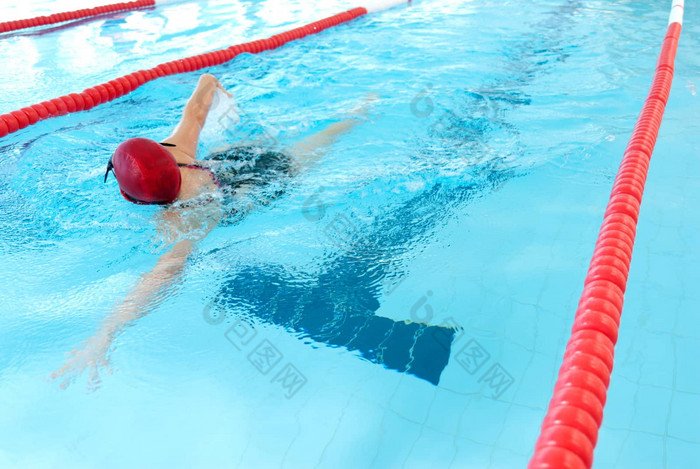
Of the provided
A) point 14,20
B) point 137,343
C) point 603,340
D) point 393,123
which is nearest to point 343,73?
point 393,123

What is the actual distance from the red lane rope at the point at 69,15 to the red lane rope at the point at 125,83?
3491mm

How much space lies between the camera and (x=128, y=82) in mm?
4941

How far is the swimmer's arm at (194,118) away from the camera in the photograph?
3.02 meters

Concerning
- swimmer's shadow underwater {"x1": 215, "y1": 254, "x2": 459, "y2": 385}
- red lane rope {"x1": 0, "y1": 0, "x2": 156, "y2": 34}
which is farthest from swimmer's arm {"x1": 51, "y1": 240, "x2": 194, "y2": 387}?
red lane rope {"x1": 0, "y1": 0, "x2": 156, "y2": 34}

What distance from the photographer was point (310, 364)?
6.62ft

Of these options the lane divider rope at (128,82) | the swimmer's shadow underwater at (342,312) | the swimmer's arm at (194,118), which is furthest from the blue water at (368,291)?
the swimmer's arm at (194,118)

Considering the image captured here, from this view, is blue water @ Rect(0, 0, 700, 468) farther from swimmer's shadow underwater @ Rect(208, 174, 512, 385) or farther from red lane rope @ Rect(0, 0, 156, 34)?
red lane rope @ Rect(0, 0, 156, 34)

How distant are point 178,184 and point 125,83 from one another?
304 centimetres

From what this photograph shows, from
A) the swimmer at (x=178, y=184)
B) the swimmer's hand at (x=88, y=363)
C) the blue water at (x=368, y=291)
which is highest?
the swimmer at (x=178, y=184)

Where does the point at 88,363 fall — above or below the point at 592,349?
below

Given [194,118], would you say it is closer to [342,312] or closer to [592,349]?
[342,312]

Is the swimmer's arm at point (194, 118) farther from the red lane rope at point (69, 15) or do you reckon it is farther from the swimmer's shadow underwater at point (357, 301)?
the red lane rope at point (69, 15)

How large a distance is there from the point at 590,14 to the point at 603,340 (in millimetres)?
6831

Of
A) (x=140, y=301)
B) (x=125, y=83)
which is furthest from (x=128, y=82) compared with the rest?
(x=140, y=301)
